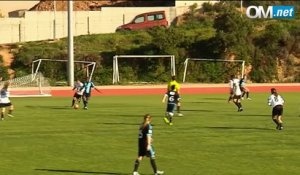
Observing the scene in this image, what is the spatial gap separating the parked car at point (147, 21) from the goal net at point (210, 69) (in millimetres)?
10109

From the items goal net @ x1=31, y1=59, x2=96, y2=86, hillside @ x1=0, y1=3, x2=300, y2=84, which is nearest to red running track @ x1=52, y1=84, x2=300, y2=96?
hillside @ x1=0, y1=3, x2=300, y2=84

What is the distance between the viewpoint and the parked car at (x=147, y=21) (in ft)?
254

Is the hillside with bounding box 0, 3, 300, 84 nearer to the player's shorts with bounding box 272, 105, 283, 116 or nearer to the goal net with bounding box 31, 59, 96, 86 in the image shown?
the goal net with bounding box 31, 59, 96, 86

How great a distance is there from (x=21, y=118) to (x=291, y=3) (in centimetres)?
6196

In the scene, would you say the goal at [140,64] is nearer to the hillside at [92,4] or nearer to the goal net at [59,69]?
the goal net at [59,69]

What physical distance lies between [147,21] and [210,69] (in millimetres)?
12646

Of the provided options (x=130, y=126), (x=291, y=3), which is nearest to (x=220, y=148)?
(x=130, y=126)

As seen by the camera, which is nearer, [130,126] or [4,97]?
[130,126]

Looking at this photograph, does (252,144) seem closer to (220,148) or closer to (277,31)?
(220,148)

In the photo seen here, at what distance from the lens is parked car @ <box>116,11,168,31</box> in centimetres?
7731

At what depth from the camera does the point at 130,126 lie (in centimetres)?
2869

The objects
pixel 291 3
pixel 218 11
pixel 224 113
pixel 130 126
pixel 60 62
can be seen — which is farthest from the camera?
pixel 291 3

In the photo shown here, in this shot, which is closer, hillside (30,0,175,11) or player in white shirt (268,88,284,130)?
player in white shirt (268,88,284,130)

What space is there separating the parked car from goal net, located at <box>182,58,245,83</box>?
33.2 ft
